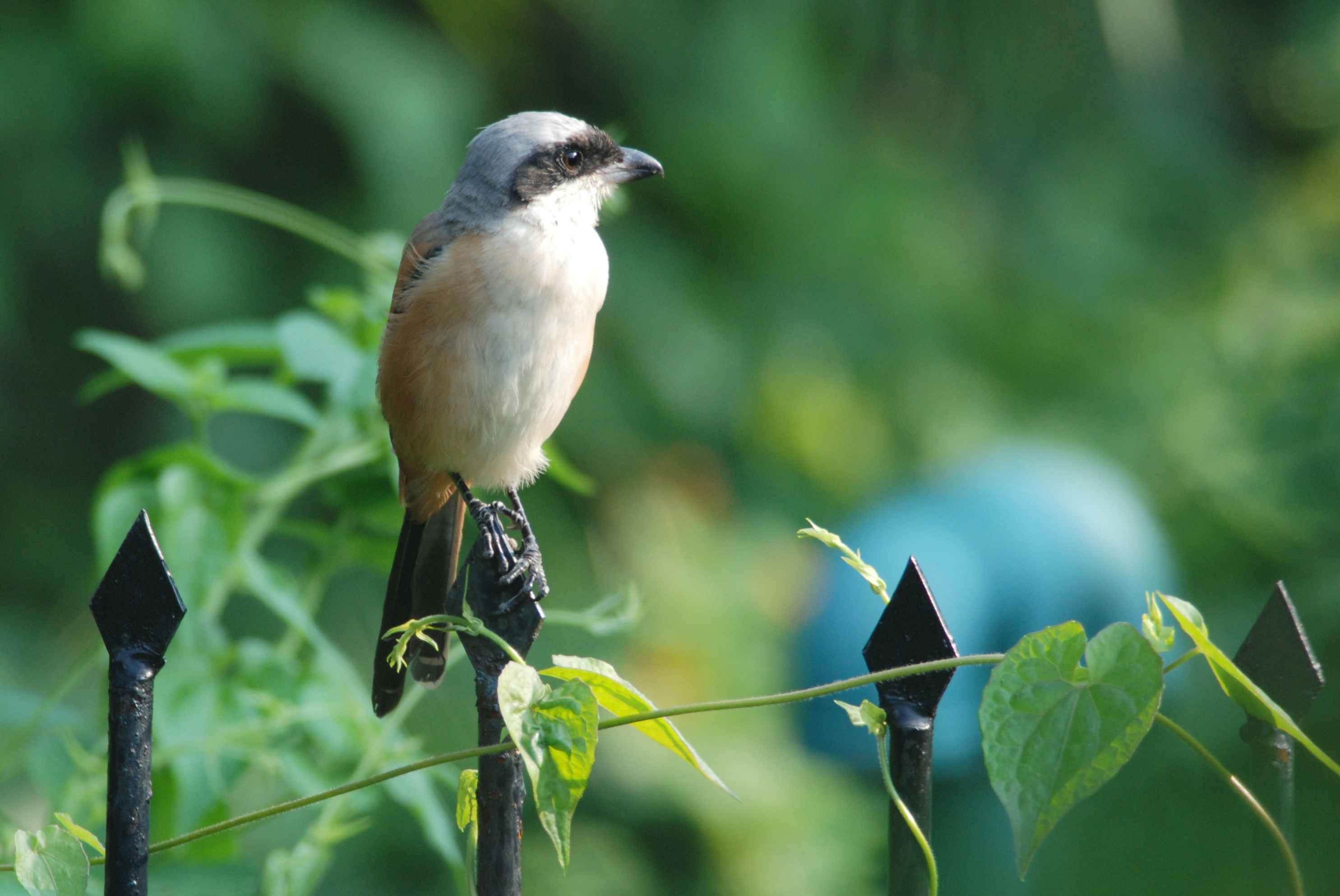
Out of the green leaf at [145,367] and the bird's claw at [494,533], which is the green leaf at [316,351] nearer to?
the green leaf at [145,367]

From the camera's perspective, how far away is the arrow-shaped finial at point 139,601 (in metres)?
1.29

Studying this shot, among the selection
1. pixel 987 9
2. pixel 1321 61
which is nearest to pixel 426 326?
pixel 987 9

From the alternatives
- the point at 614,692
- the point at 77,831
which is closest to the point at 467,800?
the point at 614,692

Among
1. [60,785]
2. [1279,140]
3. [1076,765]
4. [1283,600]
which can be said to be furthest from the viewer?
[1279,140]

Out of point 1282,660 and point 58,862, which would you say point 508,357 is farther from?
point 1282,660

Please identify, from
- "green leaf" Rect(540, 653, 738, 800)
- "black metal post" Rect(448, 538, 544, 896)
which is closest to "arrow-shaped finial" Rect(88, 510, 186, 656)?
"black metal post" Rect(448, 538, 544, 896)

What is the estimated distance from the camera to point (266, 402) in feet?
6.59

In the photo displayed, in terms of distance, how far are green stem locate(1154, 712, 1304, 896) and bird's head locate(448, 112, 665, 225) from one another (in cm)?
147

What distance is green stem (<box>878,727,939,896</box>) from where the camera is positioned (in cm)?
120

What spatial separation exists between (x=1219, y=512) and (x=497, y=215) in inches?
132

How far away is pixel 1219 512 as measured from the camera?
466 centimetres

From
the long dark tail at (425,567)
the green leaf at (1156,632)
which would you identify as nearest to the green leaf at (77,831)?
the long dark tail at (425,567)

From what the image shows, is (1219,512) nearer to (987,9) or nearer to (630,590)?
(987,9)

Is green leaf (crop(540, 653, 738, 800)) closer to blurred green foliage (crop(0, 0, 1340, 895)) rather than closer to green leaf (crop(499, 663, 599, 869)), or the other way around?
green leaf (crop(499, 663, 599, 869))
